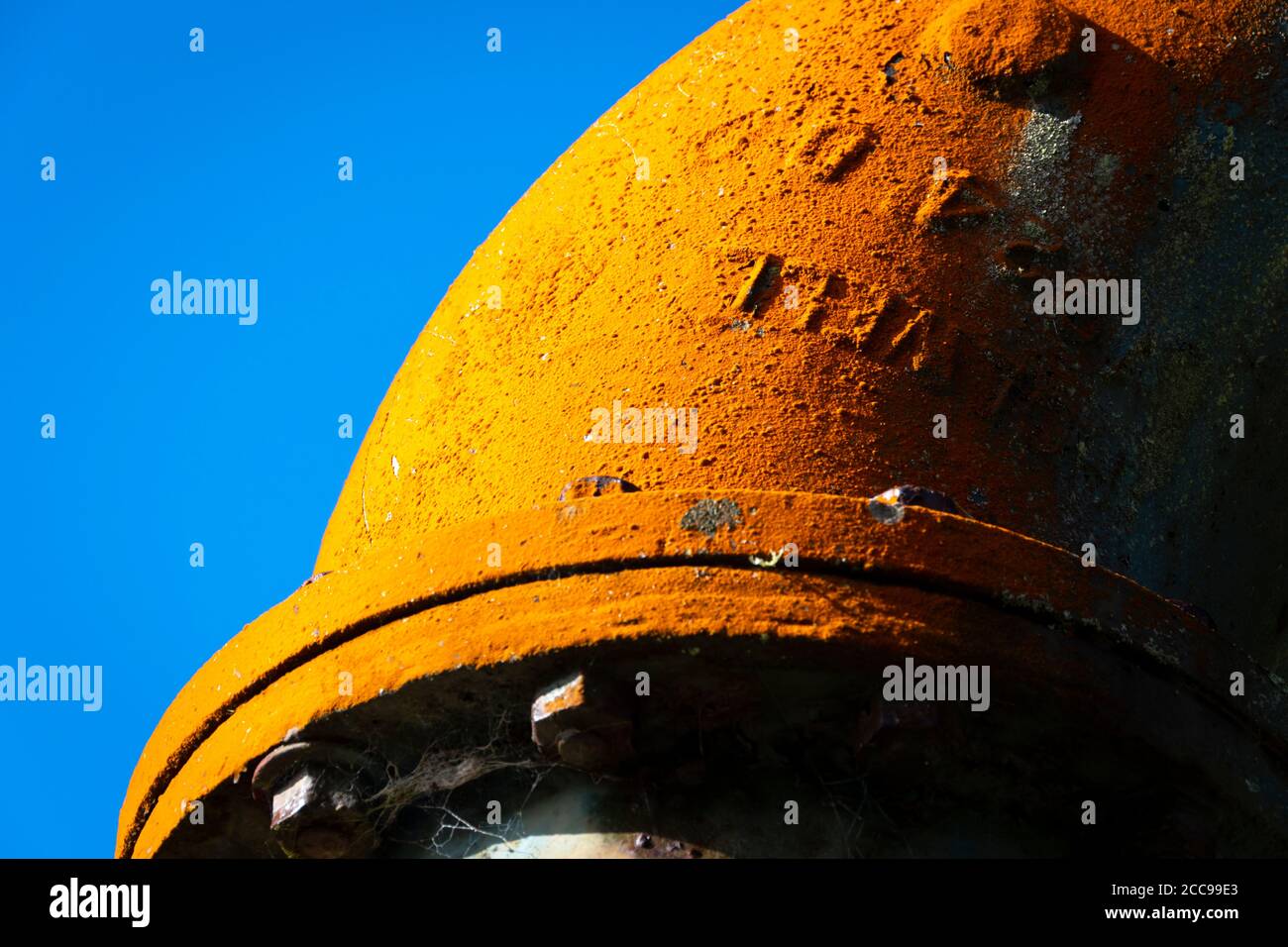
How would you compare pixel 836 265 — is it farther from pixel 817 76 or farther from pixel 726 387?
pixel 817 76

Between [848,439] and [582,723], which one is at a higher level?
[848,439]

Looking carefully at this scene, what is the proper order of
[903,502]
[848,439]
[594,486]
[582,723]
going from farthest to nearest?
[848,439] < [594,486] < [903,502] < [582,723]

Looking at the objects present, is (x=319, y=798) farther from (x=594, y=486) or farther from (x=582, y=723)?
(x=594, y=486)

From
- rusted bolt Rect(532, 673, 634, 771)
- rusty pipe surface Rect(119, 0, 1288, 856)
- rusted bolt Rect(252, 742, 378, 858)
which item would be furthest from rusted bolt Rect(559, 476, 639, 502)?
rusted bolt Rect(252, 742, 378, 858)

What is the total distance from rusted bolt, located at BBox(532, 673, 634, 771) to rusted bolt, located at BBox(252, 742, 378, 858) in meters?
0.31

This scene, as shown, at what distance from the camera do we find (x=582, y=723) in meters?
2.55

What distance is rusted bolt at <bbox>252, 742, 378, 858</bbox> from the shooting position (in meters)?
2.70

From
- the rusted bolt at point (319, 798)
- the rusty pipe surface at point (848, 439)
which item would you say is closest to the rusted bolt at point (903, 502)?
the rusty pipe surface at point (848, 439)

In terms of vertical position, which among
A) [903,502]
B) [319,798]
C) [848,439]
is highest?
[848,439]

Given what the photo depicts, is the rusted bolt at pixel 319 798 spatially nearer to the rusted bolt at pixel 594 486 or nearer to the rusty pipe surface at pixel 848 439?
the rusty pipe surface at pixel 848 439

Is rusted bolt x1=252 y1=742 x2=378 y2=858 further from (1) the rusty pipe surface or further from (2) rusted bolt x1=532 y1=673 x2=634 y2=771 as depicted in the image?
(2) rusted bolt x1=532 y1=673 x2=634 y2=771

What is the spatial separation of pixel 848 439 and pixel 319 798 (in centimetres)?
97

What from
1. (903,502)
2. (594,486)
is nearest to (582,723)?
(594,486)
